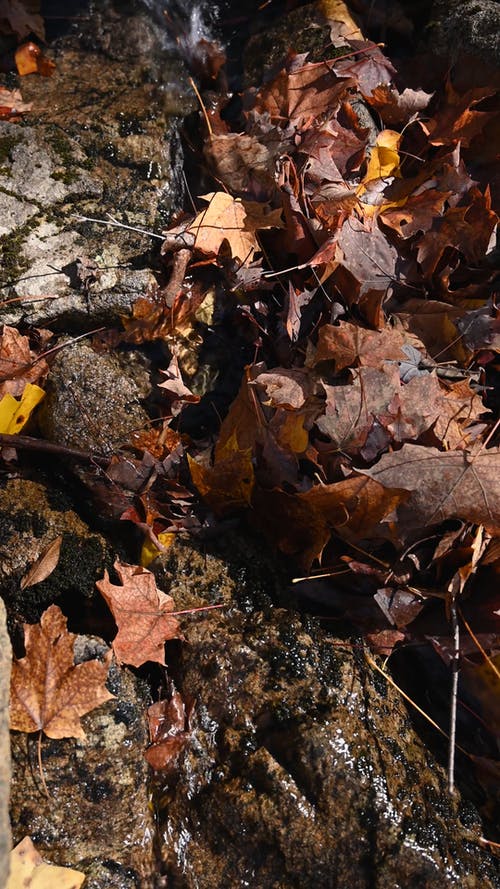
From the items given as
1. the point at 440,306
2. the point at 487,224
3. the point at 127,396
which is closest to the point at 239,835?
the point at 127,396

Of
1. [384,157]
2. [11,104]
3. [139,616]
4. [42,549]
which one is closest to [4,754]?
[139,616]

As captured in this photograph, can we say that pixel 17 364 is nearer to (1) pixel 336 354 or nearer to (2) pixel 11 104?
(1) pixel 336 354

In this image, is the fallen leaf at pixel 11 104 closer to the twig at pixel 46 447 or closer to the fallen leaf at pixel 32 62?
the fallen leaf at pixel 32 62

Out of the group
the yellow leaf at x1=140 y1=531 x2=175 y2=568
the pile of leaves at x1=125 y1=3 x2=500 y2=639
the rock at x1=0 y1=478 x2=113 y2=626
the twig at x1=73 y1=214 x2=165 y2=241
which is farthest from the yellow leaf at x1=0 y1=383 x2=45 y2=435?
the twig at x1=73 y1=214 x2=165 y2=241

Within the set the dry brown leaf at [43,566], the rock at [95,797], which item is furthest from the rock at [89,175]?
the rock at [95,797]

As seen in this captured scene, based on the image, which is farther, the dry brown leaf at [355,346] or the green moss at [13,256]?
the green moss at [13,256]

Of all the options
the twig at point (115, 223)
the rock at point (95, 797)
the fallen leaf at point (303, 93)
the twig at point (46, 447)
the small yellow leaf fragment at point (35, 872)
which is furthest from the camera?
the fallen leaf at point (303, 93)

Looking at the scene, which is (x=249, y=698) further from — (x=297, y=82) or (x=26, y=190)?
(x=297, y=82)
